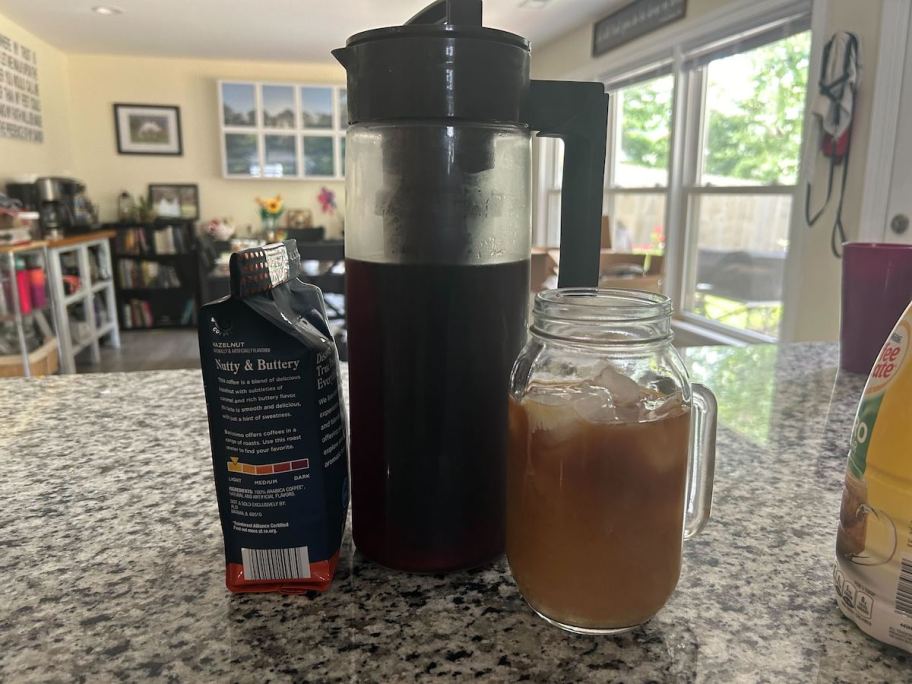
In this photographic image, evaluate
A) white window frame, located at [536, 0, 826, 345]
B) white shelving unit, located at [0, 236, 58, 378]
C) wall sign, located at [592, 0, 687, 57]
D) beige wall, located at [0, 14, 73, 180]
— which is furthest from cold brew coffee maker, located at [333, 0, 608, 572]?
beige wall, located at [0, 14, 73, 180]

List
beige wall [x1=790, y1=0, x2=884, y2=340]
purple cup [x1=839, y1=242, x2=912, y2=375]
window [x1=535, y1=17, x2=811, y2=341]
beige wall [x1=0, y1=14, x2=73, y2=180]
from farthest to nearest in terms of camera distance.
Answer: beige wall [x1=0, y1=14, x2=73, y2=180]
window [x1=535, y1=17, x2=811, y2=341]
beige wall [x1=790, y1=0, x2=884, y2=340]
purple cup [x1=839, y1=242, x2=912, y2=375]

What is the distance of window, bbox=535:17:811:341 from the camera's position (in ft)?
9.22

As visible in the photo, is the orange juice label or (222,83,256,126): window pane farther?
(222,83,256,126): window pane

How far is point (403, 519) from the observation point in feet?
1.47

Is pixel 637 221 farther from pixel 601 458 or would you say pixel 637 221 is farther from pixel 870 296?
pixel 601 458

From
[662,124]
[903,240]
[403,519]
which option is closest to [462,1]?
[403,519]

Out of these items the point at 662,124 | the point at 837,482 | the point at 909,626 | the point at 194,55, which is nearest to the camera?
the point at 909,626

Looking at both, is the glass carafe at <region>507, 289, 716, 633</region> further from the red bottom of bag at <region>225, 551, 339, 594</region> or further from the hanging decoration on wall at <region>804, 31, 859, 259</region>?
the hanging decoration on wall at <region>804, 31, 859, 259</region>

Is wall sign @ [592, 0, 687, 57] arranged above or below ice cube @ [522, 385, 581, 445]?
above

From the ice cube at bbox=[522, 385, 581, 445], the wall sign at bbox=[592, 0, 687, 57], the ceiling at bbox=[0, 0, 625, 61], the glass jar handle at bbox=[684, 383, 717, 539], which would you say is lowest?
the glass jar handle at bbox=[684, 383, 717, 539]

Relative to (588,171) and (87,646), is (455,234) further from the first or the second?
(87,646)

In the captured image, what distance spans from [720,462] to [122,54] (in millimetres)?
5946

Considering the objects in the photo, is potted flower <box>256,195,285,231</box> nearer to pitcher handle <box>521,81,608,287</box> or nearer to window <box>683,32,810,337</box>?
window <box>683,32,810,337</box>

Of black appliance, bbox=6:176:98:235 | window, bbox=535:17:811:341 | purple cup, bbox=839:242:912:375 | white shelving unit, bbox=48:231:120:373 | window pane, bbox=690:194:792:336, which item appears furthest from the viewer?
black appliance, bbox=6:176:98:235
